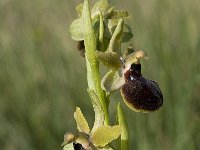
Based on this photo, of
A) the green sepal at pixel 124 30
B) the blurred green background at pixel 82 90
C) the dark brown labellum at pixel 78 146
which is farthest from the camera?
the blurred green background at pixel 82 90

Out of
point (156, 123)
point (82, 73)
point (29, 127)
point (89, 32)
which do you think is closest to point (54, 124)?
point (29, 127)

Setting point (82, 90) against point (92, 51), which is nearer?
point (92, 51)

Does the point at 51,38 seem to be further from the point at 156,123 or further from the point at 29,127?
the point at 156,123

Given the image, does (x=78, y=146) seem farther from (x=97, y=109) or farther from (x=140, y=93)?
(x=140, y=93)

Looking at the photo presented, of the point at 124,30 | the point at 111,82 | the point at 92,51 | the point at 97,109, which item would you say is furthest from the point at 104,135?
the point at 124,30

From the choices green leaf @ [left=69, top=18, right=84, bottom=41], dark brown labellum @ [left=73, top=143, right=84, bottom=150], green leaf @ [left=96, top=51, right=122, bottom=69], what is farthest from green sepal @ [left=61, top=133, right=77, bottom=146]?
green leaf @ [left=69, top=18, right=84, bottom=41]

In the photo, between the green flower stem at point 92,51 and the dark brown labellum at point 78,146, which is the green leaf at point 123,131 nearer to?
the green flower stem at point 92,51

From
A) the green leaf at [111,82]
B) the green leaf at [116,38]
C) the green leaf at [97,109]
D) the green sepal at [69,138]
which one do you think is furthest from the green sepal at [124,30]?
the green sepal at [69,138]
